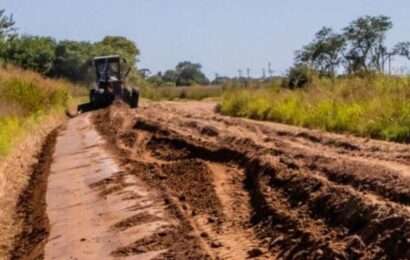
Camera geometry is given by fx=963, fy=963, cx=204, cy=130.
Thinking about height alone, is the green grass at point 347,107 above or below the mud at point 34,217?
above

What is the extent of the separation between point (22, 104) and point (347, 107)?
14.8 meters

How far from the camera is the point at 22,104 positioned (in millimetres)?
33844

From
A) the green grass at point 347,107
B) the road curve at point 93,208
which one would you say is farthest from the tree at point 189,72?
the road curve at point 93,208

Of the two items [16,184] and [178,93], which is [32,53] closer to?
[178,93]

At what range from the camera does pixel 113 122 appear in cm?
3155

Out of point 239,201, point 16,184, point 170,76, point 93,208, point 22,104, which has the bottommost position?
point 170,76

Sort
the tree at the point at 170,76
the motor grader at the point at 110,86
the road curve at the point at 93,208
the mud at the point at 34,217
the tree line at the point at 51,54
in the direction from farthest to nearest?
the tree at the point at 170,76, the tree line at the point at 51,54, the motor grader at the point at 110,86, the mud at the point at 34,217, the road curve at the point at 93,208

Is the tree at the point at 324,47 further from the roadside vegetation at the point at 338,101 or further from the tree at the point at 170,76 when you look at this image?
the tree at the point at 170,76

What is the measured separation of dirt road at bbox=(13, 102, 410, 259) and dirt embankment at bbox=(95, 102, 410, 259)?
0.06 feet

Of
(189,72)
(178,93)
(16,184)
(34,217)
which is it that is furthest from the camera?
(189,72)

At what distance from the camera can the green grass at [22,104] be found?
83.3ft

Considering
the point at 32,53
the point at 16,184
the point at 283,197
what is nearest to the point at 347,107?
the point at 16,184

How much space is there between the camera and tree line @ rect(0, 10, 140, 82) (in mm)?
64062

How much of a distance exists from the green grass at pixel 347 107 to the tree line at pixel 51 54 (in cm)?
3123
